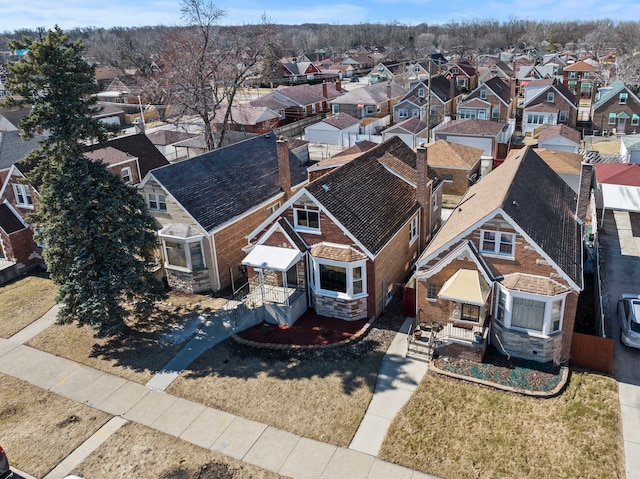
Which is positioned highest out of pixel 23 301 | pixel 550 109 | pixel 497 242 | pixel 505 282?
pixel 497 242

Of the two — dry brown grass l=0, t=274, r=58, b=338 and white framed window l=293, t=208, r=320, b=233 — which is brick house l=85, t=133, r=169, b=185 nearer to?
dry brown grass l=0, t=274, r=58, b=338

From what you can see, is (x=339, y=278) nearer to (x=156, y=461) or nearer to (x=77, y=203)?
(x=156, y=461)

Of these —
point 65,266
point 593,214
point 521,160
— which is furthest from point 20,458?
point 593,214

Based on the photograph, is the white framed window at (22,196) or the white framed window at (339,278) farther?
the white framed window at (22,196)

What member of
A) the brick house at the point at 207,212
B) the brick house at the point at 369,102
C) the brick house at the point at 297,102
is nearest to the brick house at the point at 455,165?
the brick house at the point at 207,212

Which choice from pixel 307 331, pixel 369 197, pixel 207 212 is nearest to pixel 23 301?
pixel 207 212

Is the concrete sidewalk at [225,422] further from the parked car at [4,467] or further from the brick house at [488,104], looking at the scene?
the brick house at [488,104]

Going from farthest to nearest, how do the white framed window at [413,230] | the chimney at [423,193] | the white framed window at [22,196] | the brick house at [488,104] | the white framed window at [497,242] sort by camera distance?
1. the brick house at [488,104]
2. the white framed window at [22,196]
3. the white framed window at [413,230]
4. the chimney at [423,193]
5. the white framed window at [497,242]

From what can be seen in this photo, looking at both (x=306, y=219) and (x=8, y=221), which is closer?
(x=306, y=219)
